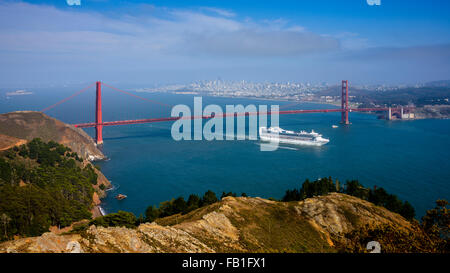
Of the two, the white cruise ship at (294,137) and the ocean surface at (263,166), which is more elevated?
the white cruise ship at (294,137)

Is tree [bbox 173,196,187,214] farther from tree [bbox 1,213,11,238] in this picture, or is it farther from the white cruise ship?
the white cruise ship

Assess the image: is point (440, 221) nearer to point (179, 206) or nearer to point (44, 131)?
point (179, 206)

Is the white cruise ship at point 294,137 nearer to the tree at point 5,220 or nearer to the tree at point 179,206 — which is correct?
the tree at point 179,206

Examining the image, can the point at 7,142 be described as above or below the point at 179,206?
above

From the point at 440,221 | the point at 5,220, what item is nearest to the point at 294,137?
the point at 5,220

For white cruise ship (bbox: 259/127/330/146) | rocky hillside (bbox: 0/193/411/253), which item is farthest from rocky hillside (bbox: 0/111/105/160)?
rocky hillside (bbox: 0/193/411/253)

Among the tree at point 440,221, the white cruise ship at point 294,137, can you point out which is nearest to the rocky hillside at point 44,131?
the white cruise ship at point 294,137
